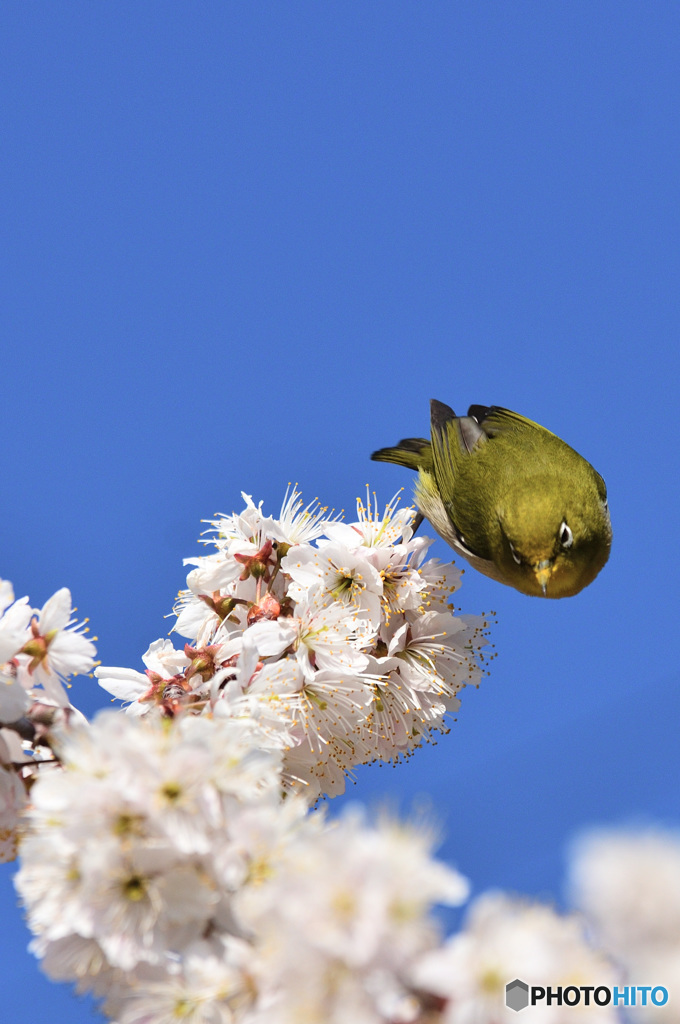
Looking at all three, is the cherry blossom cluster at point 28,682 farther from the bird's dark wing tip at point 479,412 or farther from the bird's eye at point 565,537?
the bird's dark wing tip at point 479,412

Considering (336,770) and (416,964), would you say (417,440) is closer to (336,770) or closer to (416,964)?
(336,770)

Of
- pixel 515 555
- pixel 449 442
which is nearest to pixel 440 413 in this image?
pixel 449 442

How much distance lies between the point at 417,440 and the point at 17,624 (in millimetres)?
5177

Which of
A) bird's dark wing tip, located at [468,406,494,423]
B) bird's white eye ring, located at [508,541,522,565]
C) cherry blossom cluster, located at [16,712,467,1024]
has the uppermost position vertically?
bird's dark wing tip, located at [468,406,494,423]

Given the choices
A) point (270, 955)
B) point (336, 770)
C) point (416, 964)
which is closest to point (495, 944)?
point (416, 964)

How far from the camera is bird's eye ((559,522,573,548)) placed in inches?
222

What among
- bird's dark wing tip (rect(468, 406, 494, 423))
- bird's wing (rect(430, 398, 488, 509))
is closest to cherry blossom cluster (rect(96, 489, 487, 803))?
bird's wing (rect(430, 398, 488, 509))

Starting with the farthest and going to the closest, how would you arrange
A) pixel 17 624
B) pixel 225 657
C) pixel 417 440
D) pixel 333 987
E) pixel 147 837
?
pixel 417 440 < pixel 225 657 < pixel 17 624 < pixel 147 837 < pixel 333 987

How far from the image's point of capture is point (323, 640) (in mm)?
3543

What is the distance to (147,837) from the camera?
190 cm

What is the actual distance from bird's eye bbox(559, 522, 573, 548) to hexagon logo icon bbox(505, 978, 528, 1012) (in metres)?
4.25

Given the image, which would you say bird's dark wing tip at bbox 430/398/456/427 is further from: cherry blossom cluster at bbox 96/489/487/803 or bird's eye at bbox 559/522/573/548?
cherry blossom cluster at bbox 96/489/487/803

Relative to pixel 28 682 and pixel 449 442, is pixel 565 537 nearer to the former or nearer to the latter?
pixel 449 442

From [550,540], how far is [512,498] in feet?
1.67
